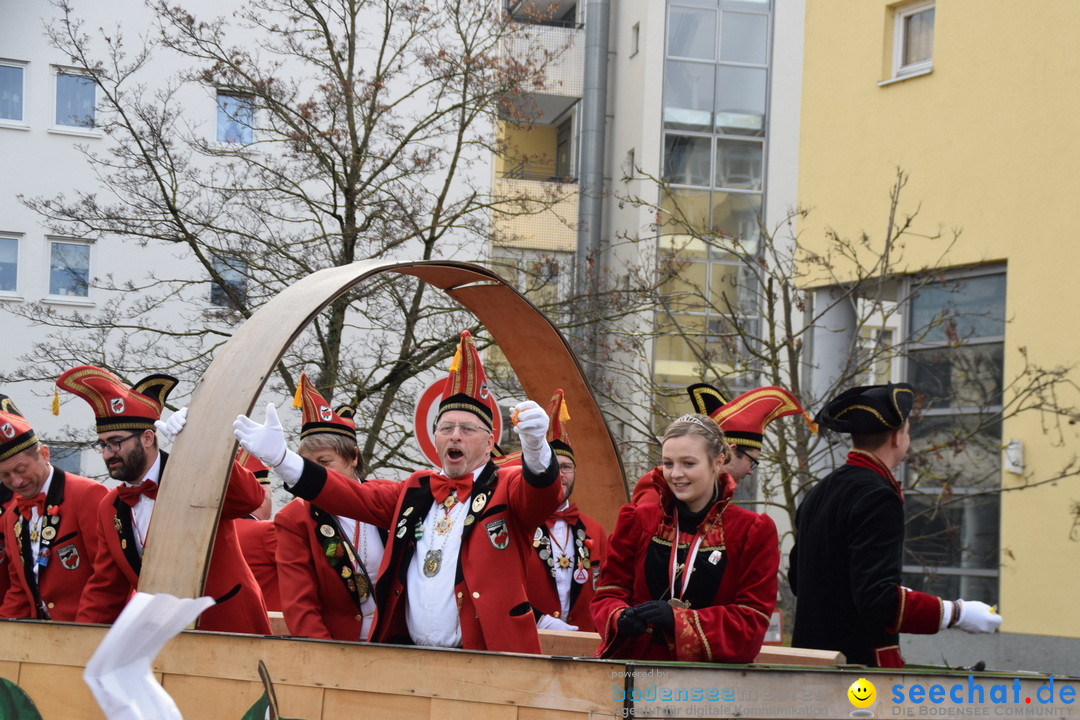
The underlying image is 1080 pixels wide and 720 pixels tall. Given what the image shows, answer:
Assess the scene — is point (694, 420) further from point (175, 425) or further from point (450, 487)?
point (175, 425)

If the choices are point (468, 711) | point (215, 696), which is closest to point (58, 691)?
point (215, 696)

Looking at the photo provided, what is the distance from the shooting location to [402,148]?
13.5 m

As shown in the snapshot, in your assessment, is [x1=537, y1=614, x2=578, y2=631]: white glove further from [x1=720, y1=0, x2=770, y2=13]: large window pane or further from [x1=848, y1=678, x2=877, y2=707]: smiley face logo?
[x1=720, y1=0, x2=770, y2=13]: large window pane

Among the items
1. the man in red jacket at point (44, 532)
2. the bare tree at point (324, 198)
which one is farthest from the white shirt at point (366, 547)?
the bare tree at point (324, 198)

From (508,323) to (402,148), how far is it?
6.70m

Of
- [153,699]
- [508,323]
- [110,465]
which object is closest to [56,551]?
[110,465]

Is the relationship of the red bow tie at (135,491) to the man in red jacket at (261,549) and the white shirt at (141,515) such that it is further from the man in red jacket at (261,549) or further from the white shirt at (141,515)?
the man in red jacket at (261,549)

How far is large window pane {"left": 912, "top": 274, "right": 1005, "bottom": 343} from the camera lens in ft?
37.2

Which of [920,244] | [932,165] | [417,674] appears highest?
[932,165]

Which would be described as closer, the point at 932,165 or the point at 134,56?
the point at 932,165

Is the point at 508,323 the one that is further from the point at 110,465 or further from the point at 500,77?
the point at 500,77

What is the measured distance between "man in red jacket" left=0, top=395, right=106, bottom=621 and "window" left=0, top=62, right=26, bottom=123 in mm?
17867

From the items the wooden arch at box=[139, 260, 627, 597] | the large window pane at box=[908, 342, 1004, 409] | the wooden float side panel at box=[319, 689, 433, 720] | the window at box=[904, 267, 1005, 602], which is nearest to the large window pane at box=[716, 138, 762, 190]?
the window at box=[904, 267, 1005, 602]

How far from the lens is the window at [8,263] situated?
2098cm
